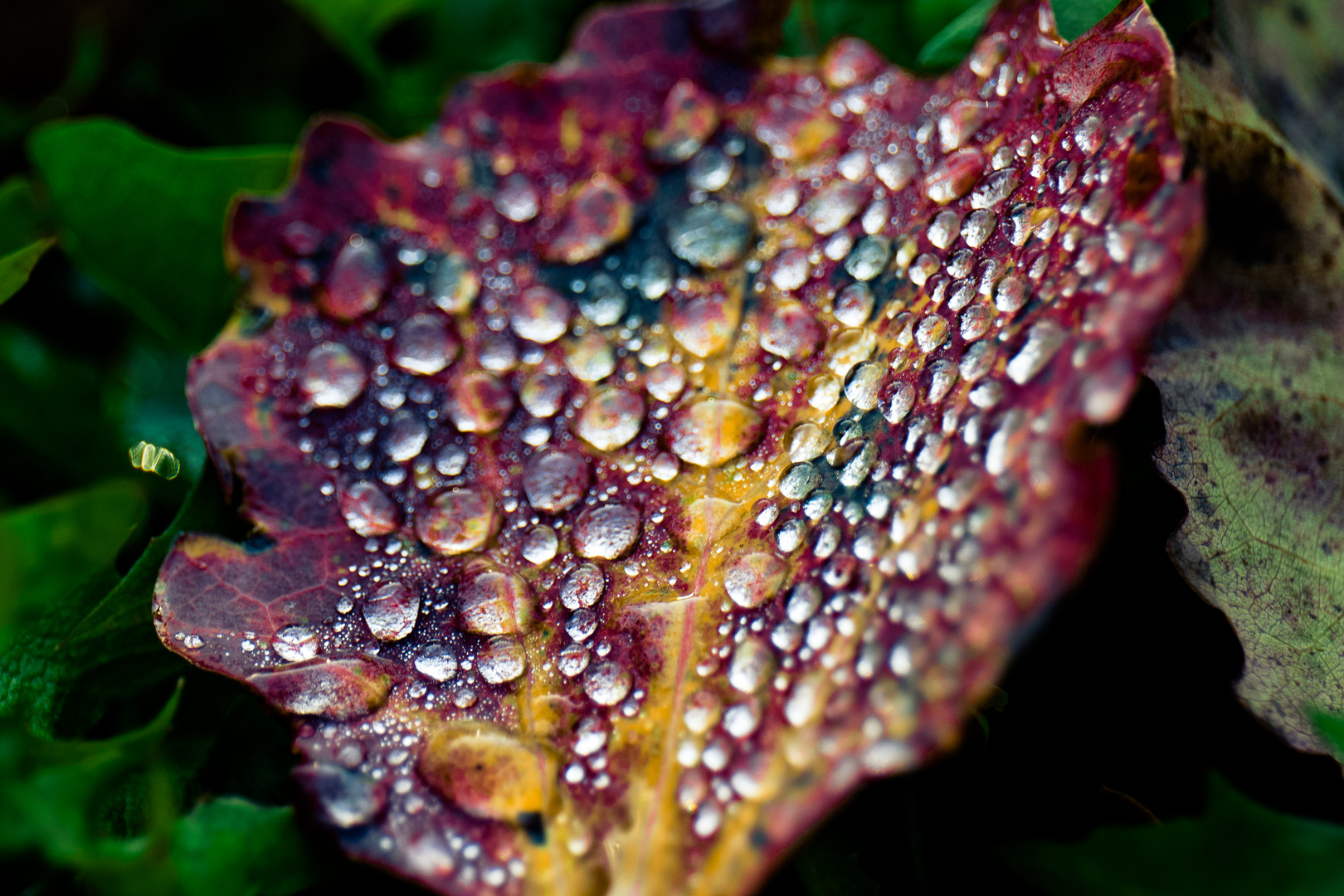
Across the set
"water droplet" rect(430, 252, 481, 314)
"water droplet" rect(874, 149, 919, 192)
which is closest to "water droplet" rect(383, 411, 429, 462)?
"water droplet" rect(430, 252, 481, 314)

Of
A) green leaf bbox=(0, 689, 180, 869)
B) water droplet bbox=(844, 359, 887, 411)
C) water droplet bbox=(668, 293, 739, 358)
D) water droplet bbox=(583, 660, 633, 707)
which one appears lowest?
green leaf bbox=(0, 689, 180, 869)

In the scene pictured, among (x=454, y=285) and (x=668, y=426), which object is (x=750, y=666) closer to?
(x=668, y=426)

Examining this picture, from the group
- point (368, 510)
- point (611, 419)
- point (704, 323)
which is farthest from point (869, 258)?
point (368, 510)

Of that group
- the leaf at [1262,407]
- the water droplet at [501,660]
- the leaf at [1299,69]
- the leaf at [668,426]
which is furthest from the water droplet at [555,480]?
the leaf at [1299,69]

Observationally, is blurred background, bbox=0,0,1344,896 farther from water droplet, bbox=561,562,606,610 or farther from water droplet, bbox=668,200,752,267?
water droplet, bbox=668,200,752,267

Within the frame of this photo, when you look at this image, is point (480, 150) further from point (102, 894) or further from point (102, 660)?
point (102, 894)
